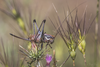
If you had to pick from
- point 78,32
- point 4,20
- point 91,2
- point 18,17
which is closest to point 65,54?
point 18,17

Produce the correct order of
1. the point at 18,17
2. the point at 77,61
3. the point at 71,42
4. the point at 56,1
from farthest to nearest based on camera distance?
1. the point at 56,1
2. the point at 77,61
3. the point at 18,17
4. the point at 71,42

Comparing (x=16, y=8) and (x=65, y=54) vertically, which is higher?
(x=16, y=8)

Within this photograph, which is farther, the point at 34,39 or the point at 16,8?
the point at 16,8

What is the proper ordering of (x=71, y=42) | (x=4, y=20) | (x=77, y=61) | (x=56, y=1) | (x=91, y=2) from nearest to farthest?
(x=71, y=42), (x=77, y=61), (x=4, y=20), (x=91, y=2), (x=56, y=1)

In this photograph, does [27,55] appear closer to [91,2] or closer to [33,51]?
[33,51]

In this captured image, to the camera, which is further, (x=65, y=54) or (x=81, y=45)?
(x=65, y=54)

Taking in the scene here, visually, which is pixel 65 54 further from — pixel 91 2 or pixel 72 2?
pixel 72 2

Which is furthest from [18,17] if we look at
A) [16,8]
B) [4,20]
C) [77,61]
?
[4,20]

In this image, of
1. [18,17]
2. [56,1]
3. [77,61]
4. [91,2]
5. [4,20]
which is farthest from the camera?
[56,1]

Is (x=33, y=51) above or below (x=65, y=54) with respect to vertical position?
above
